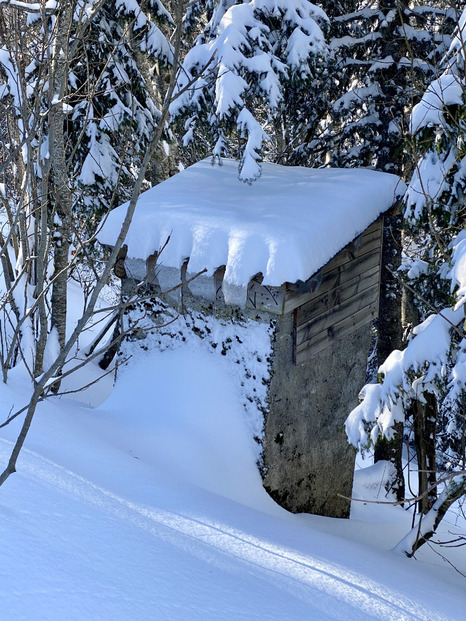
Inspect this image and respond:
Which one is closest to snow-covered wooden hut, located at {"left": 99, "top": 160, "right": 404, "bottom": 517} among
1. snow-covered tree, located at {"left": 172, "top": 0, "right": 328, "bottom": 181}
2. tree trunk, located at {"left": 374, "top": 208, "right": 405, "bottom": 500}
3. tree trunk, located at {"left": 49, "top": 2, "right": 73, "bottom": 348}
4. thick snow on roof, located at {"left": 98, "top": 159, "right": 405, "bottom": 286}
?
thick snow on roof, located at {"left": 98, "top": 159, "right": 405, "bottom": 286}

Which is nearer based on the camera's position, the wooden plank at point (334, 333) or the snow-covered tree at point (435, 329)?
the snow-covered tree at point (435, 329)

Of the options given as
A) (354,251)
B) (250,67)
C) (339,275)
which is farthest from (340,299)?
(250,67)

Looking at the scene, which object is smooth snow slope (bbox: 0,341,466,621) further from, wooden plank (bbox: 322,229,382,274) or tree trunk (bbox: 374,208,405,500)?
tree trunk (bbox: 374,208,405,500)

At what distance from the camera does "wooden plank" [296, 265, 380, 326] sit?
5802 mm

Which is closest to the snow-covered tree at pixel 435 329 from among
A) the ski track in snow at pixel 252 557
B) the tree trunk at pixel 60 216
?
the ski track in snow at pixel 252 557

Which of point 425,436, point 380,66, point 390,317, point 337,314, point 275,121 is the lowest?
point 425,436

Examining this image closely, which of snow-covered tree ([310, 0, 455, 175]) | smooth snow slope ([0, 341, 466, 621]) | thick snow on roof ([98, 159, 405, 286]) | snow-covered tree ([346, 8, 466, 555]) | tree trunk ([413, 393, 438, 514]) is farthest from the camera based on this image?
snow-covered tree ([310, 0, 455, 175])

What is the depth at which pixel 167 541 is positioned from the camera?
305 cm

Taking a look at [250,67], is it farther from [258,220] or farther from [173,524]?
[173,524]

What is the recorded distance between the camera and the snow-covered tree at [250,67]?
6609 millimetres

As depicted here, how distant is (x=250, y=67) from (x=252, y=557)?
5.22m

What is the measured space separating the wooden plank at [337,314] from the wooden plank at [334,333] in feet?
0.10

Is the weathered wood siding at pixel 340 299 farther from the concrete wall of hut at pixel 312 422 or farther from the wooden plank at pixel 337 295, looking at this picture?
the concrete wall of hut at pixel 312 422

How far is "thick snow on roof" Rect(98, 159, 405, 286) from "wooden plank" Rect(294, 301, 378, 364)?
97 centimetres
